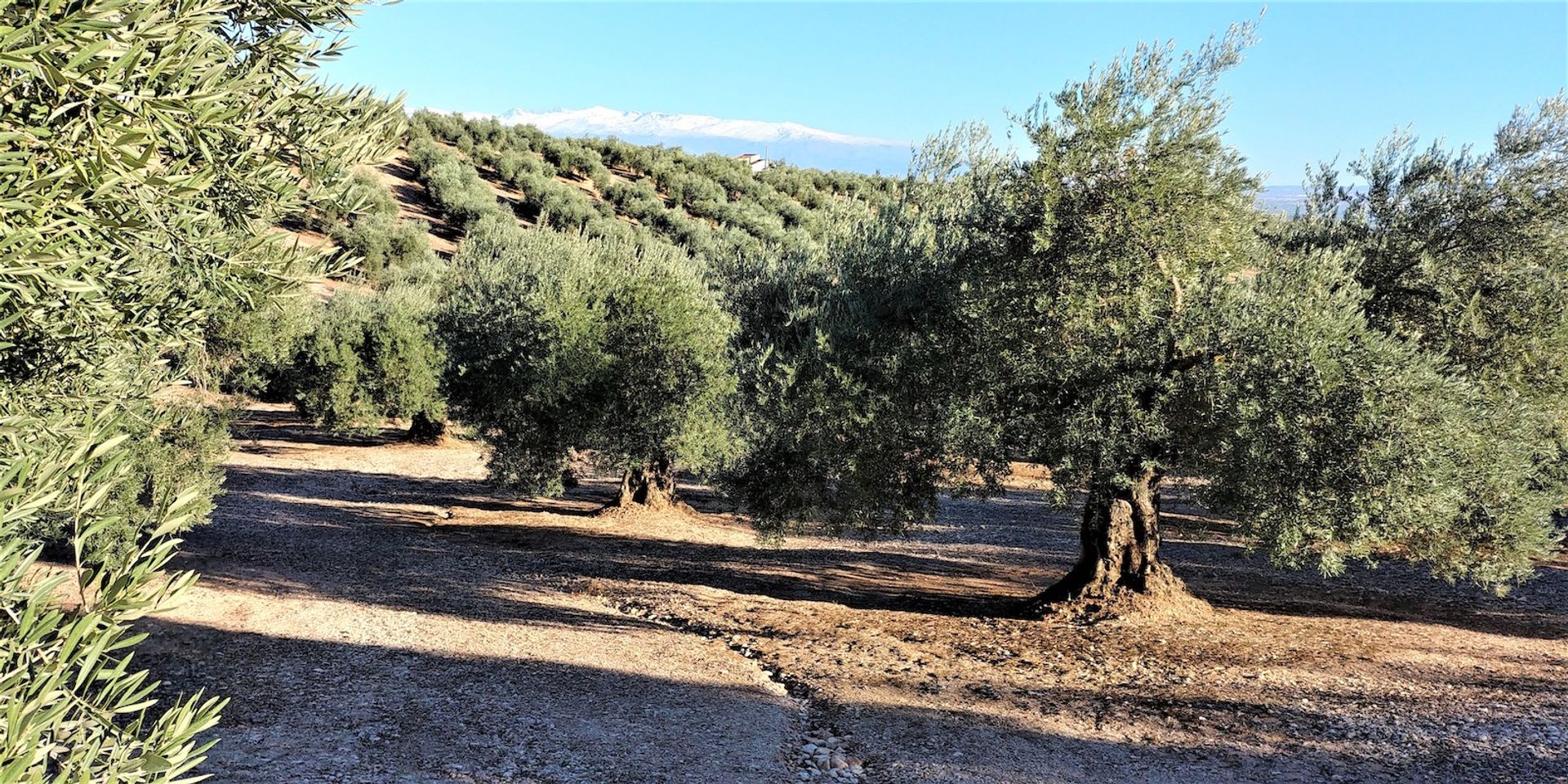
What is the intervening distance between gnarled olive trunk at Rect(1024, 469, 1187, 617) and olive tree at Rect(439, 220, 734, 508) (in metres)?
8.91

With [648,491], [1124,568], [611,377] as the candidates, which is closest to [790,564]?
[611,377]

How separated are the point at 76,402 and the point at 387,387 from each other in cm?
3071

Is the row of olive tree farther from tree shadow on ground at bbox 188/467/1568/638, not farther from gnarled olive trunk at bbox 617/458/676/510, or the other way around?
gnarled olive trunk at bbox 617/458/676/510

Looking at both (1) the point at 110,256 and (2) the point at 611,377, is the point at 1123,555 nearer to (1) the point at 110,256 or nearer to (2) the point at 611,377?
(2) the point at 611,377

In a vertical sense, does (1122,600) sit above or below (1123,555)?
below

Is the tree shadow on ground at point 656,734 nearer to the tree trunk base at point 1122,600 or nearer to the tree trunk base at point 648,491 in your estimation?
the tree trunk base at point 1122,600

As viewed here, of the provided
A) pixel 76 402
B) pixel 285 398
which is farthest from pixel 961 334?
pixel 285 398

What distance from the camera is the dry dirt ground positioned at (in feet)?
30.8

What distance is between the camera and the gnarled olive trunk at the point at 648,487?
79.9 feet

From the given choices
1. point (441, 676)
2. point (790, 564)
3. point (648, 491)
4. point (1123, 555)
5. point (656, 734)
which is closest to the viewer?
point (656, 734)

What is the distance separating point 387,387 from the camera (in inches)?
1315

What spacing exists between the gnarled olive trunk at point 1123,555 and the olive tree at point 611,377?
29.2 feet

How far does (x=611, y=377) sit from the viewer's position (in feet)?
67.7

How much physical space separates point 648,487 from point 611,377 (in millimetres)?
4992
